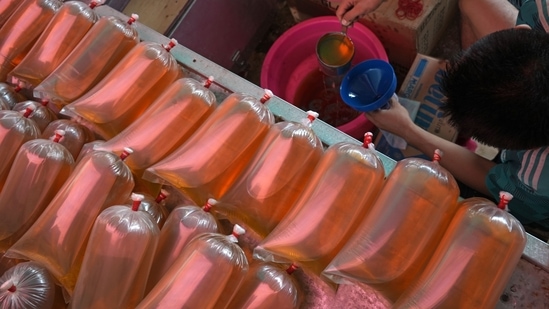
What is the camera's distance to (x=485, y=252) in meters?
0.88

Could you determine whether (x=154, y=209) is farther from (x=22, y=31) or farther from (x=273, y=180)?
(x=22, y=31)

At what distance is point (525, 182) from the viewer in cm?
116

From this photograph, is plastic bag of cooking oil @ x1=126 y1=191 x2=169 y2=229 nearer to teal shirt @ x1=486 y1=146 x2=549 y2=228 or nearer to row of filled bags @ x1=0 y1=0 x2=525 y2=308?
row of filled bags @ x1=0 y1=0 x2=525 y2=308

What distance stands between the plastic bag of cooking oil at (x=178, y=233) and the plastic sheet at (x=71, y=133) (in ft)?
1.33

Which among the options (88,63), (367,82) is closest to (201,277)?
(88,63)

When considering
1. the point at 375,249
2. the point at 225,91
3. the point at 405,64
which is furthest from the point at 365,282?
the point at 405,64

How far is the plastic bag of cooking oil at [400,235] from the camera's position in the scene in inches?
36.7

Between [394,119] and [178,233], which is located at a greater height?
[394,119]

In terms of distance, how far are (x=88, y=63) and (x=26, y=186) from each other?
38cm

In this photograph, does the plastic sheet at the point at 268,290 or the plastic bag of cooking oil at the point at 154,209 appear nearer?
the plastic sheet at the point at 268,290

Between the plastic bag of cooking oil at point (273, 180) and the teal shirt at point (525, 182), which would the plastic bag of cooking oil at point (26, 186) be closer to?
the plastic bag of cooking oil at point (273, 180)

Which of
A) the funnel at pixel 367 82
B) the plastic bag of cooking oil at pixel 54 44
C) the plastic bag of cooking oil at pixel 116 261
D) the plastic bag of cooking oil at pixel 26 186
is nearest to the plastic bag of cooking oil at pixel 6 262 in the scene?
the plastic bag of cooking oil at pixel 26 186

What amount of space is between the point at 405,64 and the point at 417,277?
1345 mm

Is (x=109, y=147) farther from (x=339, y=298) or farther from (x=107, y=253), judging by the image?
(x=339, y=298)
